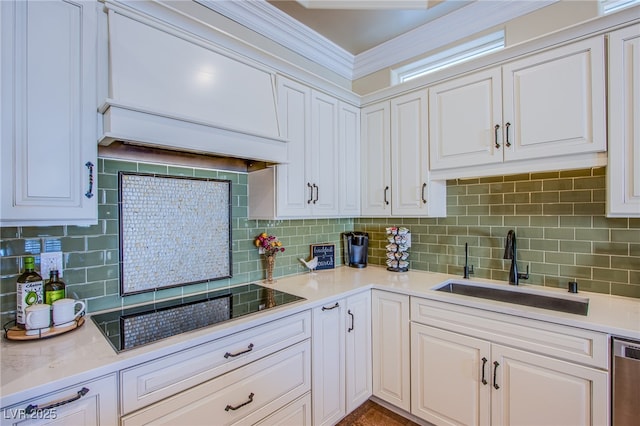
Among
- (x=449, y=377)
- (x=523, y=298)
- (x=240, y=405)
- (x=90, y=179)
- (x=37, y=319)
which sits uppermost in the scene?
(x=90, y=179)

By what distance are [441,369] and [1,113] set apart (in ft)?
8.17

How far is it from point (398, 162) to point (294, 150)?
881mm

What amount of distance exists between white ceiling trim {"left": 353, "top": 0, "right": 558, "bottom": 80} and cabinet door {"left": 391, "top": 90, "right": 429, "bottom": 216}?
53cm

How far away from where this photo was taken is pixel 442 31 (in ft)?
7.89

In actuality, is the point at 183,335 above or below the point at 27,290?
below

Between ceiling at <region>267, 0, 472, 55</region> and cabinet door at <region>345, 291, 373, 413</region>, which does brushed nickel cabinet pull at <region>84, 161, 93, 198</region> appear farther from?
ceiling at <region>267, 0, 472, 55</region>

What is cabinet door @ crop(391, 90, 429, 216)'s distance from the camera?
2.31m

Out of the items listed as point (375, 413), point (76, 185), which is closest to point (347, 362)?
point (375, 413)

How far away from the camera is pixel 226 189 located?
210cm

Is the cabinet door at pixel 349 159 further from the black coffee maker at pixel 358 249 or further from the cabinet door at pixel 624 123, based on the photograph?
the cabinet door at pixel 624 123

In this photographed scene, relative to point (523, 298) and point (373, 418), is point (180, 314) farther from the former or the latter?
point (523, 298)

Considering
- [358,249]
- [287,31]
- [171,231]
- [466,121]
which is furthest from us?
[358,249]

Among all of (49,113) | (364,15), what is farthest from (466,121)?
(49,113)

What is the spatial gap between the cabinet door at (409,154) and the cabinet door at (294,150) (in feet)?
2.40
